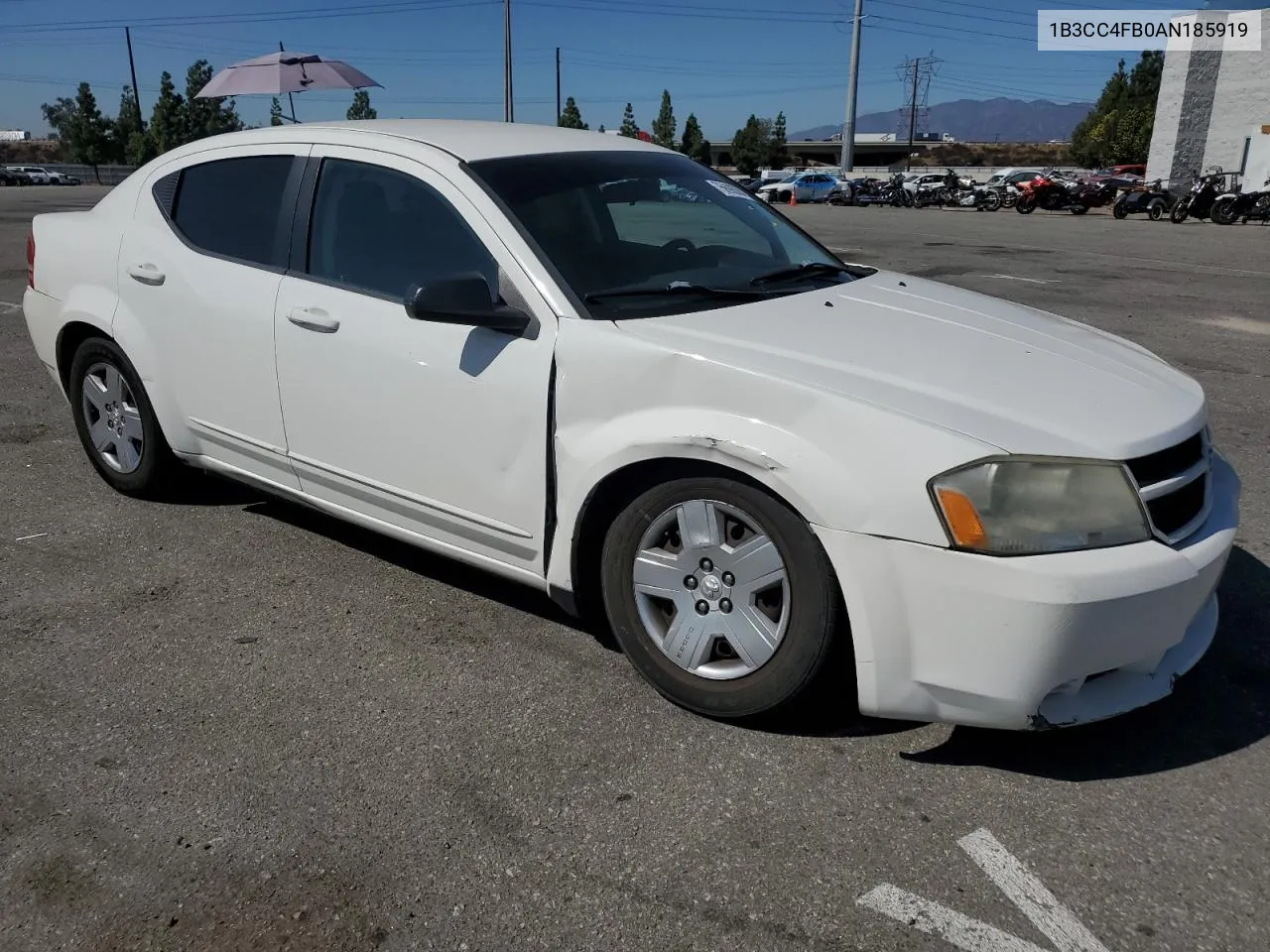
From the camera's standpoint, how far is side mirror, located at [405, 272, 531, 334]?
121 inches

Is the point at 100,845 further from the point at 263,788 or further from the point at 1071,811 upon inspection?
the point at 1071,811

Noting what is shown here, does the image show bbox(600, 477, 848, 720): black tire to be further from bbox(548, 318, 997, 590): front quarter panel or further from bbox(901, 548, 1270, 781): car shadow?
bbox(901, 548, 1270, 781): car shadow

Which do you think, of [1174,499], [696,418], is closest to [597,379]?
[696,418]

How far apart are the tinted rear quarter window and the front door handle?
27 centimetres

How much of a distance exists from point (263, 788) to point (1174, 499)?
243 centimetres

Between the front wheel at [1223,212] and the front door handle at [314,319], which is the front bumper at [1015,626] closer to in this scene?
the front door handle at [314,319]

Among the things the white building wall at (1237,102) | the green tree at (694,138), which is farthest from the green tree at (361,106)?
the white building wall at (1237,102)

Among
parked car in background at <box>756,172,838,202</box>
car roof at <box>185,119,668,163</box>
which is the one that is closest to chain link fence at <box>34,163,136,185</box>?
parked car in background at <box>756,172,838,202</box>

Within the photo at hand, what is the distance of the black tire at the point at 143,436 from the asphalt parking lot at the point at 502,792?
51cm

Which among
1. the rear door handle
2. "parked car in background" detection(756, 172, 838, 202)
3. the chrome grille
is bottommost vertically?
"parked car in background" detection(756, 172, 838, 202)

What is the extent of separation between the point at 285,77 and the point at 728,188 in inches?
436

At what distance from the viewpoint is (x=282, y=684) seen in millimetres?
3225

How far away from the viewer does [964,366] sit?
2904mm

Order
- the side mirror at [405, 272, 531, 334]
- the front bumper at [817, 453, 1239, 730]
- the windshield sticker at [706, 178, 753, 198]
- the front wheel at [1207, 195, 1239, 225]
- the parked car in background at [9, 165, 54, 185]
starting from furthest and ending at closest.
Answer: the parked car in background at [9, 165, 54, 185] < the front wheel at [1207, 195, 1239, 225] < the windshield sticker at [706, 178, 753, 198] < the side mirror at [405, 272, 531, 334] < the front bumper at [817, 453, 1239, 730]
